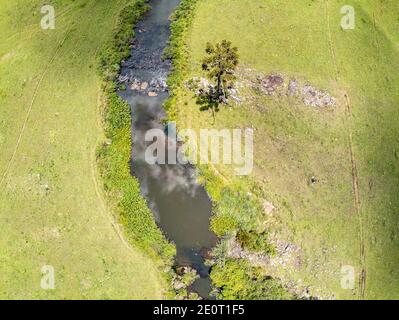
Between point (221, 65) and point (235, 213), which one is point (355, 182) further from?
point (221, 65)

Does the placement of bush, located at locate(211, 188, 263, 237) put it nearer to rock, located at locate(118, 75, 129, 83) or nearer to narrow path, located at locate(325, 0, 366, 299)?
narrow path, located at locate(325, 0, 366, 299)

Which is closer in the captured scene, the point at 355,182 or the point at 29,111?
the point at 355,182

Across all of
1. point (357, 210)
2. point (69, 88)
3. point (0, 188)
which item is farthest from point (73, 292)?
point (357, 210)

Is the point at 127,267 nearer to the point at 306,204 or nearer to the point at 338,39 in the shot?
the point at 306,204

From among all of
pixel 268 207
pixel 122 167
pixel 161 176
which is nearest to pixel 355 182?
pixel 268 207

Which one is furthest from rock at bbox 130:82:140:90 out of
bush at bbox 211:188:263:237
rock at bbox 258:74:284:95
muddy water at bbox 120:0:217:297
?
bush at bbox 211:188:263:237
